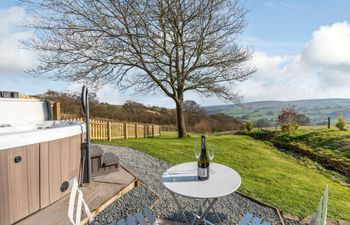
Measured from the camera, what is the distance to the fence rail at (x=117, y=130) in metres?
11.1

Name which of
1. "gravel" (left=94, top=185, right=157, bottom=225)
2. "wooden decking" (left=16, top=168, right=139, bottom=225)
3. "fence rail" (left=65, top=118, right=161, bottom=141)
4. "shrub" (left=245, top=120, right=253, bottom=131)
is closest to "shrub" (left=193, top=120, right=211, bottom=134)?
"shrub" (left=245, top=120, right=253, bottom=131)

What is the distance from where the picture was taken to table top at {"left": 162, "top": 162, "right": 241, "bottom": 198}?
106 inches

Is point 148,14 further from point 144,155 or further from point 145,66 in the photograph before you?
point 144,155

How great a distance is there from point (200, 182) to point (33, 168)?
75.0 inches

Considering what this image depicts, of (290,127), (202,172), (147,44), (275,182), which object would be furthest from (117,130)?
(202,172)

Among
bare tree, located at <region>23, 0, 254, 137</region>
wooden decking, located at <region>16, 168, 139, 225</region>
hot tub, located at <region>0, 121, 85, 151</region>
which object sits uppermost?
bare tree, located at <region>23, 0, 254, 137</region>

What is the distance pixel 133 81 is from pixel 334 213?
30.9ft

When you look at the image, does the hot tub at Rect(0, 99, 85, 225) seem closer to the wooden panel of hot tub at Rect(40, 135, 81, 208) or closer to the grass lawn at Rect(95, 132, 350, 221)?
the wooden panel of hot tub at Rect(40, 135, 81, 208)

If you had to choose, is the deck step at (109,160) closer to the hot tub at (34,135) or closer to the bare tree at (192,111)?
the hot tub at (34,135)

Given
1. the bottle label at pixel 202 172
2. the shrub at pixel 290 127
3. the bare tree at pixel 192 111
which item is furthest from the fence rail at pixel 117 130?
the bottle label at pixel 202 172

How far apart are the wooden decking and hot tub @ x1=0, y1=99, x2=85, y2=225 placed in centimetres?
Answer: 11

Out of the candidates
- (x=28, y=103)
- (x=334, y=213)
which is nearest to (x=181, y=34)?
(x=28, y=103)

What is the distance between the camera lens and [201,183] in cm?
291

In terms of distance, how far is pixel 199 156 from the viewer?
10.5ft
